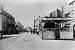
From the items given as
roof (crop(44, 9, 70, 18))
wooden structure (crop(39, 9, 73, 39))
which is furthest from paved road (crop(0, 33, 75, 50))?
roof (crop(44, 9, 70, 18))

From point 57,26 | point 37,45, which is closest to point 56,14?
Answer: point 57,26

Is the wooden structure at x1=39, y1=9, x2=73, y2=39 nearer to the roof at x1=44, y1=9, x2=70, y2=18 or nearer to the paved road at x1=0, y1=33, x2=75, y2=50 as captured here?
the roof at x1=44, y1=9, x2=70, y2=18

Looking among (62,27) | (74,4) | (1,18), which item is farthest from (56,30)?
(1,18)

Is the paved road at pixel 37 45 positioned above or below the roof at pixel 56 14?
below

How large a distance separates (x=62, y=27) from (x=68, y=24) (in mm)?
1285

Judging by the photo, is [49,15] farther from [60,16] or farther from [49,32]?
[49,32]

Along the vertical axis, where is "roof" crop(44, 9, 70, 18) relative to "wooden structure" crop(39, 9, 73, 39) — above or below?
above

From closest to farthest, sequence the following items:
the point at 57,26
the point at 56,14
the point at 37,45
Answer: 1. the point at 37,45
2. the point at 56,14
3. the point at 57,26

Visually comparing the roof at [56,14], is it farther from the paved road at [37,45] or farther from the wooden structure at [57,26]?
the paved road at [37,45]

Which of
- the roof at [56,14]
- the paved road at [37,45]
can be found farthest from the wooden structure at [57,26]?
the paved road at [37,45]

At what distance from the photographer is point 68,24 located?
27.7 meters

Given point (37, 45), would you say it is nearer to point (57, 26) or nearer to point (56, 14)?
point (56, 14)

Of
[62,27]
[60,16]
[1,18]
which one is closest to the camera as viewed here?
[60,16]

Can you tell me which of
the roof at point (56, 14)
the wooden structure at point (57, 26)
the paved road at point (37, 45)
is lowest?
the paved road at point (37, 45)
